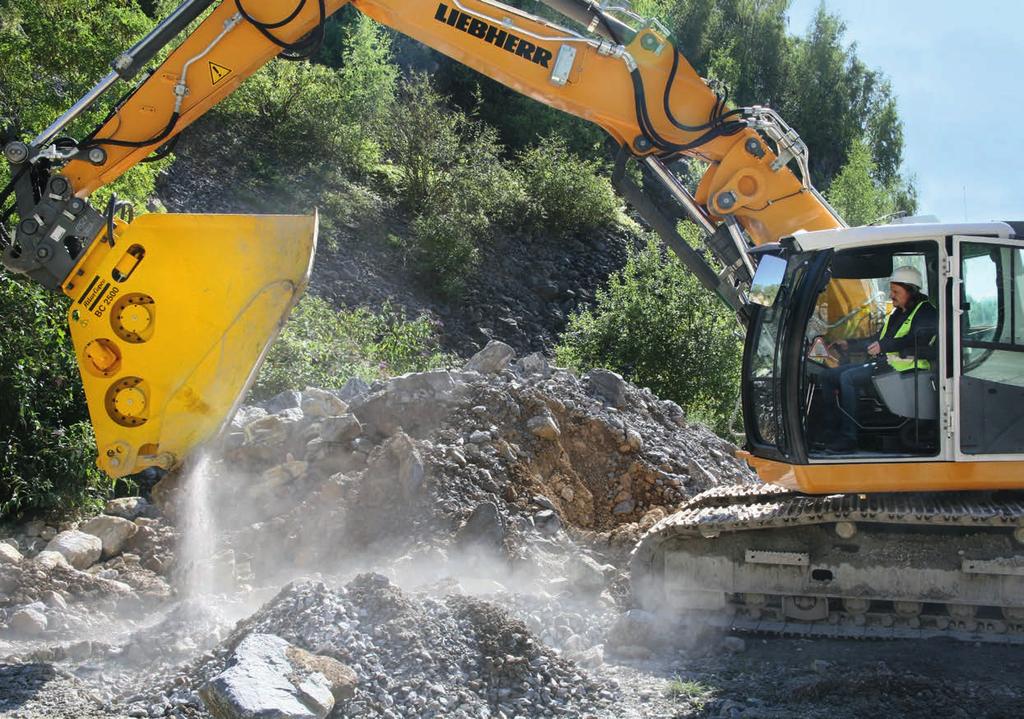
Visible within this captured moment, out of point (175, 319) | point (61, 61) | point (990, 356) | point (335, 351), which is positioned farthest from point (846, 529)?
point (61, 61)

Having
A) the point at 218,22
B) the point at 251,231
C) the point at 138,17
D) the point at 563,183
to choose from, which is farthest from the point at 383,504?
the point at 563,183

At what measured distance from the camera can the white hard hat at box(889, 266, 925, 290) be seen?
6289 millimetres

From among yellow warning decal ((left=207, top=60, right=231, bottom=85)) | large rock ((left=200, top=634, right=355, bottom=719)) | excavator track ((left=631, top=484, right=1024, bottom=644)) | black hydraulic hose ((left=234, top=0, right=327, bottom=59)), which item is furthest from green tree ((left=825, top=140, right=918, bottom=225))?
large rock ((left=200, top=634, right=355, bottom=719))

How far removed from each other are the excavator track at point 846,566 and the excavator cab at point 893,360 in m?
0.19

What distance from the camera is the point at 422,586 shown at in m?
7.07

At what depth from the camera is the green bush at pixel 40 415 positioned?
28.4ft

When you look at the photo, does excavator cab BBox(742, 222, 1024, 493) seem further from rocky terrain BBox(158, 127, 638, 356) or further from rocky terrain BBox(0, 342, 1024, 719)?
rocky terrain BBox(158, 127, 638, 356)

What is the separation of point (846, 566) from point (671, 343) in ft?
32.4

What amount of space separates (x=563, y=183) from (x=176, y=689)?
67.9 ft

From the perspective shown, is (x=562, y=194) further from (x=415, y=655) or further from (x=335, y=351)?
(x=415, y=655)

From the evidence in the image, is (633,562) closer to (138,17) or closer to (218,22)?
(218,22)

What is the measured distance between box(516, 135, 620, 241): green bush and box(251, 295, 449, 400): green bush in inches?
344

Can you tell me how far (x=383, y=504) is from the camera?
26.9 ft

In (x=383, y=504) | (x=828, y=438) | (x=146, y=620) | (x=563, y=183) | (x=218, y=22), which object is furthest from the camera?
(x=563, y=183)
